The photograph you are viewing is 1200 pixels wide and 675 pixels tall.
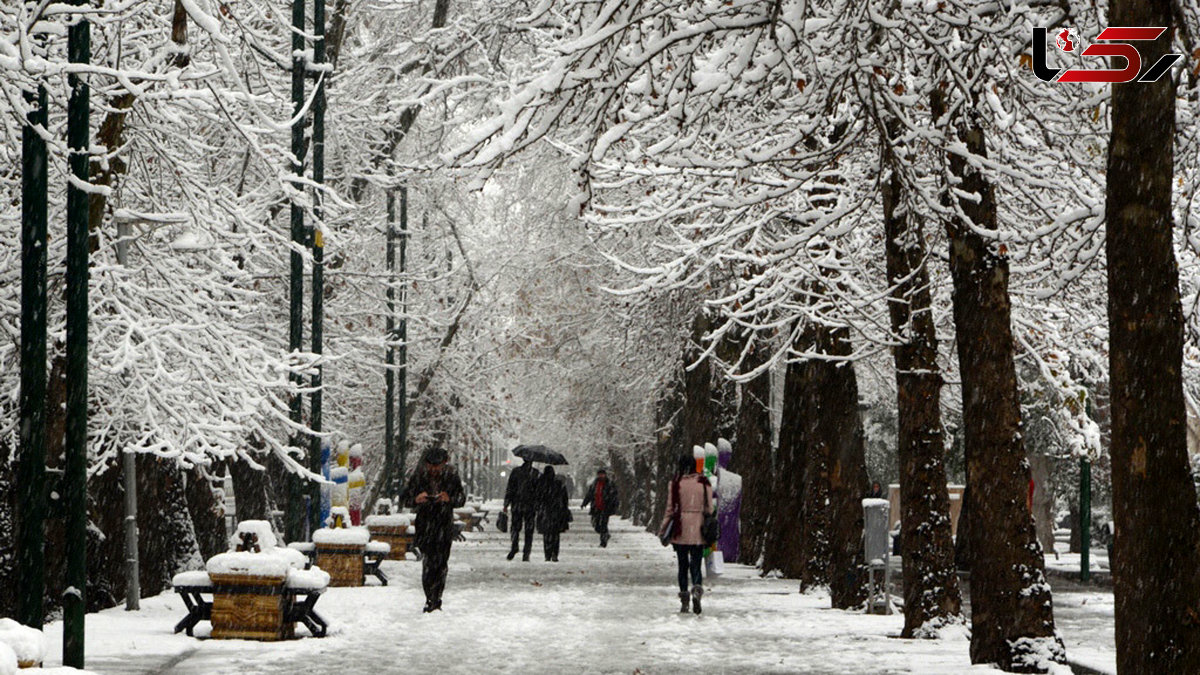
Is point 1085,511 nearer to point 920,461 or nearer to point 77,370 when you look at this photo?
point 920,461

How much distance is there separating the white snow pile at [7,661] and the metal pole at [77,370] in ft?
19.5

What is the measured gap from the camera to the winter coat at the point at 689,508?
2131cm

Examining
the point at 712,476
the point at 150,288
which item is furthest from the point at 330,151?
the point at 150,288

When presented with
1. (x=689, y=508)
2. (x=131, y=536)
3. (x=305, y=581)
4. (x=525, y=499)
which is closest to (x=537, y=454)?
(x=525, y=499)

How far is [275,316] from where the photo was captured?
111ft

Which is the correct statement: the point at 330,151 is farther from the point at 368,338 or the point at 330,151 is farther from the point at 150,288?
the point at 150,288

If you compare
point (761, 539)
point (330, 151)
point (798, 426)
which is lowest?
point (761, 539)

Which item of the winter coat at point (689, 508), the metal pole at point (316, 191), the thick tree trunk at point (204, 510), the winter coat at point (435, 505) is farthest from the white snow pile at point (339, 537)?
the winter coat at point (689, 508)

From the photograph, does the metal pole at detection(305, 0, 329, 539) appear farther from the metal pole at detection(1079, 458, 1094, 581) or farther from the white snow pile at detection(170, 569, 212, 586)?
the metal pole at detection(1079, 458, 1094, 581)

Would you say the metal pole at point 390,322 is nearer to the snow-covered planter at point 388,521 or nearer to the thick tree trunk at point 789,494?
the snow-covered planter at point 388,521

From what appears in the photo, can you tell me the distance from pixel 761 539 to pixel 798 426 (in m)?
6.99

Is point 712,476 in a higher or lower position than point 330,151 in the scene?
lower

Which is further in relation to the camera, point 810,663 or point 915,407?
point 915,407

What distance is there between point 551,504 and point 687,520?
14008mm
